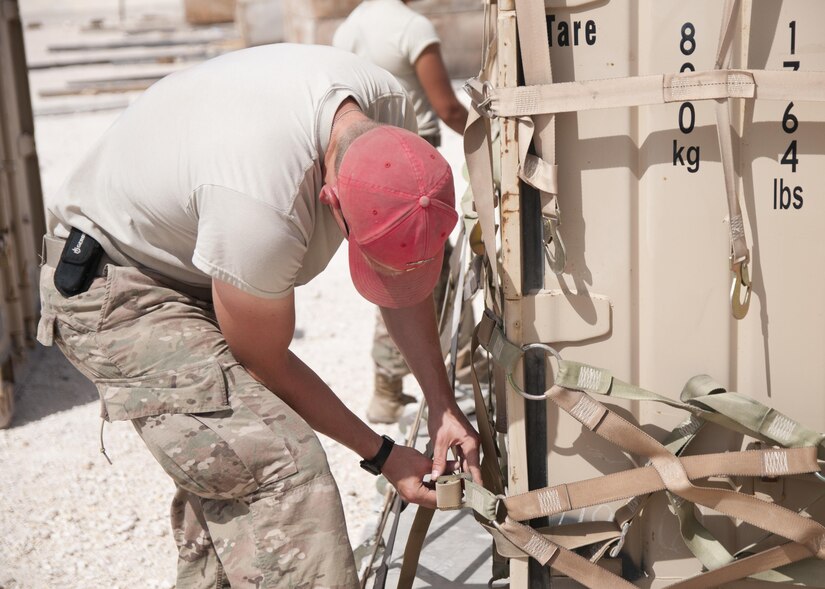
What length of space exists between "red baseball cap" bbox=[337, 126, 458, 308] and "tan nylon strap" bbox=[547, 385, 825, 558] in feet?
1.51

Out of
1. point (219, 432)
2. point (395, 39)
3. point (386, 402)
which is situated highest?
point (395, 39)

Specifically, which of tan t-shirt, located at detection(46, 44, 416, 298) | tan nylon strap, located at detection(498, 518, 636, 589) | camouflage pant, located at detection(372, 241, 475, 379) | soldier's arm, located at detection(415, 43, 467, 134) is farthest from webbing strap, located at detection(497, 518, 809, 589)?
soldier's arm, located at detection(415, 43, 467, 134)

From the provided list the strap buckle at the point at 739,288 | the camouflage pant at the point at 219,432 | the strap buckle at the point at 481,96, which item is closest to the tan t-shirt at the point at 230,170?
the camouflage pant at the point at 219,432

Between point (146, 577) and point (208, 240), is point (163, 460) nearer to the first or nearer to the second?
point (208, 240)

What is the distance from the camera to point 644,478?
222 cm

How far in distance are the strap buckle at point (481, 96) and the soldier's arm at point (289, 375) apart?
0.59 metres

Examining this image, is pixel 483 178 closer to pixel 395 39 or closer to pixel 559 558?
pixel 559 558

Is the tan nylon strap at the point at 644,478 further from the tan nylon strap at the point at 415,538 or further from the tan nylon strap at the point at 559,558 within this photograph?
the tan nylon strap at the point at 415,538

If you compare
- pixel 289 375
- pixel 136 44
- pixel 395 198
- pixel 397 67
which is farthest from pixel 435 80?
pixel 136 44

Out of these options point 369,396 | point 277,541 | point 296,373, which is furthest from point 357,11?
point 277,541

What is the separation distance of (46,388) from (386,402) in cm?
185

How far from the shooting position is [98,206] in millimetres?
2527

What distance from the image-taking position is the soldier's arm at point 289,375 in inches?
88.3

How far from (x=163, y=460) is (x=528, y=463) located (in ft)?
2.82
